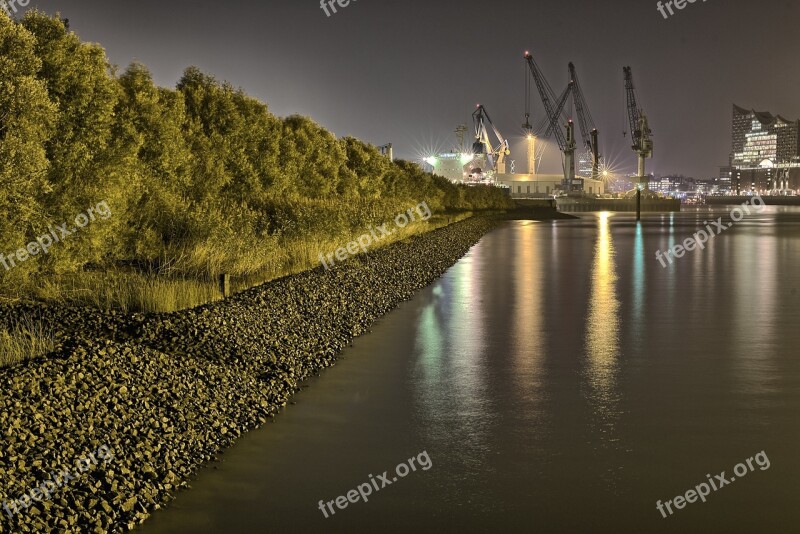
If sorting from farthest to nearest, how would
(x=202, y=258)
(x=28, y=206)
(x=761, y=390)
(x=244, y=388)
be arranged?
(x=202, y=258), (x=28, y=206), (x=761, y=390), (x=244, y=388)

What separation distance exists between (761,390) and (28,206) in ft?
30.8

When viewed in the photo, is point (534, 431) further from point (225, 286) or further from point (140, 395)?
point (225, 286)

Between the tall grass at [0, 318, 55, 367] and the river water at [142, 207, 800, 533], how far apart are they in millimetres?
2687

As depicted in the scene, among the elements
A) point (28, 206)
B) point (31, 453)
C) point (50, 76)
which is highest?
point (50, 76)

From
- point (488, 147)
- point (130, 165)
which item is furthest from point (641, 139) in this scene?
point (130, 165)

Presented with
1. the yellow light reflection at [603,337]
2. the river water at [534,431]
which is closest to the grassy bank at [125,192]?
the river water at [534,431]

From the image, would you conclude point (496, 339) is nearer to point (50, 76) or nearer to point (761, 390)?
point (761, 390)

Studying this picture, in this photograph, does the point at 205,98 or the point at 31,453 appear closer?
the point at 31,453

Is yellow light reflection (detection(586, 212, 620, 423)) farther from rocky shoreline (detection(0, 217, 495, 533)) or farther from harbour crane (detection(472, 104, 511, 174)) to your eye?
harbour crane (detection(472, 104, 511, 174))

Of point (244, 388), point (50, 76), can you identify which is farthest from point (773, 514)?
point (50, 76)

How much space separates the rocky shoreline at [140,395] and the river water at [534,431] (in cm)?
28

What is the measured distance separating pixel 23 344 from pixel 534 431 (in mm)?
5314

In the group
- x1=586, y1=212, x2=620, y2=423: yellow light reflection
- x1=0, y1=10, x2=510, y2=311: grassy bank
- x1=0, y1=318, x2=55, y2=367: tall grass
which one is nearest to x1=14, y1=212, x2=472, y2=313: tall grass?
x1=0, y1=10, x2=510, y2=311: grassy bank

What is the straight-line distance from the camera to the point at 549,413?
7945 mm
